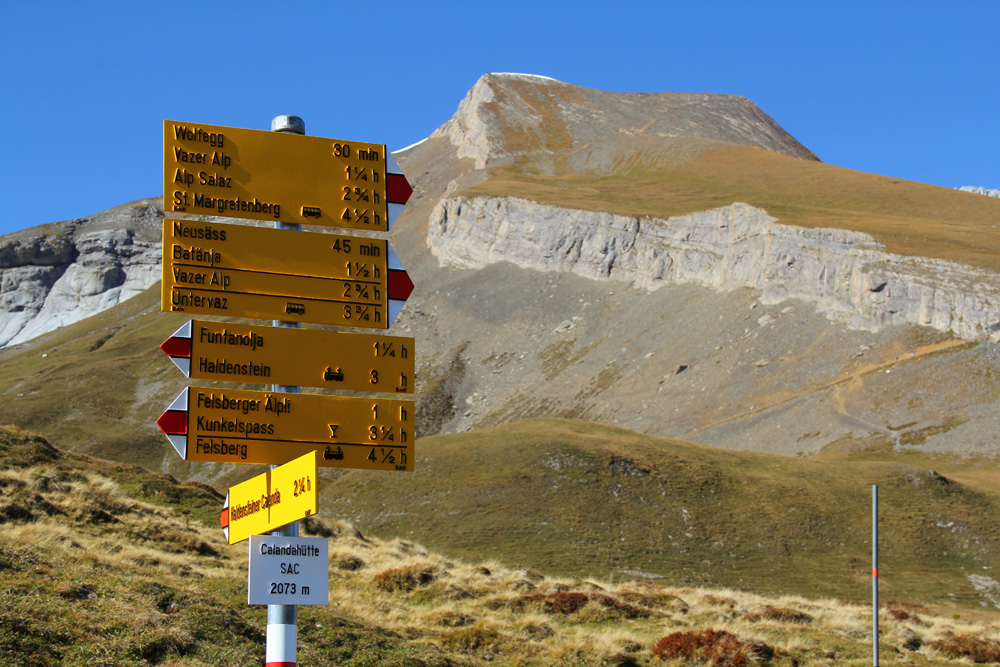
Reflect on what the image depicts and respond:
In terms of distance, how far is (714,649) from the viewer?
19.2 meters

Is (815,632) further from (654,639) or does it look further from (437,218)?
(437,218)

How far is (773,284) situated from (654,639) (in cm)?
8111

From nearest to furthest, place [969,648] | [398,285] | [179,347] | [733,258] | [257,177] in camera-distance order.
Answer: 1. [179,347]
2. [257,177]
3. [398,285]
4. [969,648]
5. [733,258]

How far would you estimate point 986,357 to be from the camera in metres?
76.8

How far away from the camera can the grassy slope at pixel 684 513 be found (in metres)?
42.1

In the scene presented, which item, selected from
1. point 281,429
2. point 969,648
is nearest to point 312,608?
point 281,429

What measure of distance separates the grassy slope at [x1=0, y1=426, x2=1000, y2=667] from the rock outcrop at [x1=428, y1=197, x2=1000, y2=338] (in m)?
60.4

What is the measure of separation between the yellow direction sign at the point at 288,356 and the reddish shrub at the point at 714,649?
12.8 m

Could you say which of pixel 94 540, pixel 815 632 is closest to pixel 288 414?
→ pixel 94 540

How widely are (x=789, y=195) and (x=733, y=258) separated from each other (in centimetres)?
2181

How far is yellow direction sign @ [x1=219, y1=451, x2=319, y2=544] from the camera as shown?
6883 mm

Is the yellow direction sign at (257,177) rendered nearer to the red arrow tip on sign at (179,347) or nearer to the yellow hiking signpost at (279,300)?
the yellow hiking signpost at (279,300)

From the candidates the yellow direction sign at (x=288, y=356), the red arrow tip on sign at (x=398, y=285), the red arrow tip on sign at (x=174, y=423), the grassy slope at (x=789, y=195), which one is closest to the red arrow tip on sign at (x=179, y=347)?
the yellow direction sign at (x=288, y=356)

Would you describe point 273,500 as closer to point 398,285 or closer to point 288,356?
point 288,356
